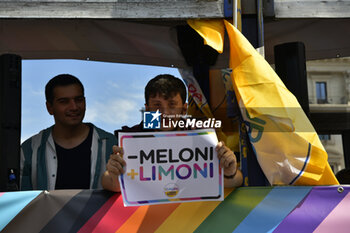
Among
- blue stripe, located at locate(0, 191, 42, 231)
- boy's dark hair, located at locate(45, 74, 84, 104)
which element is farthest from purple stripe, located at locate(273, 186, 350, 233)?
boy's dark hair, located at locate(45, 74, 84, 104)

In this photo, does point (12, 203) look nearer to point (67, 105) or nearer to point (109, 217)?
point (109, 217)

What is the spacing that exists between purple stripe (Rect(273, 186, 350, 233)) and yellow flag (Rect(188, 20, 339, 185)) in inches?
3.5

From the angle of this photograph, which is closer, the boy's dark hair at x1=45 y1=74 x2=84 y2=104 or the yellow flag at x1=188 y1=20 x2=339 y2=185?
the yellow flag at x1=188 y1=20 x2=339 y2=185

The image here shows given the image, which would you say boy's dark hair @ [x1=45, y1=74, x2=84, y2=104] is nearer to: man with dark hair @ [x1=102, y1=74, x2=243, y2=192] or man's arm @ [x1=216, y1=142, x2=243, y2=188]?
man with dark hair @ [x1=102, y1=74, x2=243, y2=192]

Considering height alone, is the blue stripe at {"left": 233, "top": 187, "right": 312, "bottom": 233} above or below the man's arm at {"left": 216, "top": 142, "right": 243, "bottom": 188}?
below

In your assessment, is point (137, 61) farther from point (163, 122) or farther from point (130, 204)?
point (130, 204)

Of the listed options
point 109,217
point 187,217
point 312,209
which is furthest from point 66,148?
point 312,209

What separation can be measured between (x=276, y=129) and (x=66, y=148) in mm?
1333

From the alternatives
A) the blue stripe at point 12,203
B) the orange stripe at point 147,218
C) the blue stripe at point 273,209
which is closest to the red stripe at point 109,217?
the orange stripe at point 147,218

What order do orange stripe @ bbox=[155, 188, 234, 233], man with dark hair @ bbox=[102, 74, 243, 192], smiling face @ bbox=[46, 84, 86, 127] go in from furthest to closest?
smiling face @ bbox=[46, 84, 86, 127] < orange stripe @ bbox=[155, 188, 234, 233] < man with dark hair @ bbox=[102, 74, 243, 192]

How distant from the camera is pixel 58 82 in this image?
118 inches

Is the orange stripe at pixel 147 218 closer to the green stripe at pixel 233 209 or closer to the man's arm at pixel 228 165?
the green stripe at pixel 233 209

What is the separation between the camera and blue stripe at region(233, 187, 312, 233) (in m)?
2.38

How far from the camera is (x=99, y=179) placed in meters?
2.79
